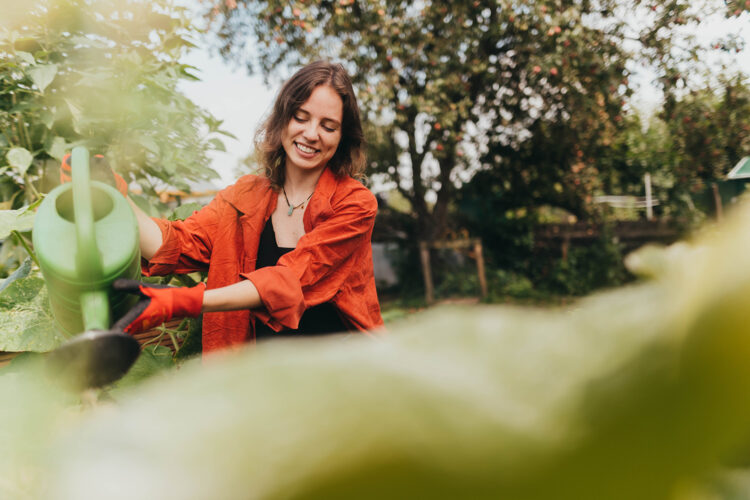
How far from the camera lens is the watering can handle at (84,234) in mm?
645

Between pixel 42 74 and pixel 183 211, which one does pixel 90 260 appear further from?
pixel 42 74

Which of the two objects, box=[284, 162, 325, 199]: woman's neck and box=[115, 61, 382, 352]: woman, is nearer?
box=[115, 61, 382, 352]: woman

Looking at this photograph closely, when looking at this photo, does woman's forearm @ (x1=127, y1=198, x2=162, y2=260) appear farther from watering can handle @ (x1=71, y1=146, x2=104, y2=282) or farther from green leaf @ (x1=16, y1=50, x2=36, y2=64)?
green leaf @ (x1=16, y1=50, x2=36, y2=64)

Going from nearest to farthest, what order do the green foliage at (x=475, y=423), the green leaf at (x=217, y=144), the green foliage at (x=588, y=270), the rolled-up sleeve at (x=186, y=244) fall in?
the green foliage at (x=475, y=423)
the rolled-up sleeve at (x=186, y=244)
the green leaf at (x=217, y=144)
the green foliage at (x=588, y=270)

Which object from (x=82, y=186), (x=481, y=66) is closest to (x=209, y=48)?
(x=481, y=66)

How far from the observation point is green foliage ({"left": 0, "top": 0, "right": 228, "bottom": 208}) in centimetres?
164

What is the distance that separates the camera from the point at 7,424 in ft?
1.40

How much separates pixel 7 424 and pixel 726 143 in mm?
8416

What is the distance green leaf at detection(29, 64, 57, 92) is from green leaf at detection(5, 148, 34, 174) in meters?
0.21

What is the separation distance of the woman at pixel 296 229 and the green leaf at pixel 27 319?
23 cm

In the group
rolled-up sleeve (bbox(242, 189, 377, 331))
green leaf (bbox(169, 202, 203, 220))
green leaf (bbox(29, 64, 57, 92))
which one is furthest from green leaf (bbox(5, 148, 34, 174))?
rolled-up sleeve (bbox(242, 189, 377, 331))

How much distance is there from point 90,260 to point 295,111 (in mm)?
1001

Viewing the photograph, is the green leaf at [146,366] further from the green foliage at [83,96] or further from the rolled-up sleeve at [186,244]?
the green foliage at [83,96]

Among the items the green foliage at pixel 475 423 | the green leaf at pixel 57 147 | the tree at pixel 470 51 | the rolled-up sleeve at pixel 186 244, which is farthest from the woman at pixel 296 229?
the tree at pixel 470 51
